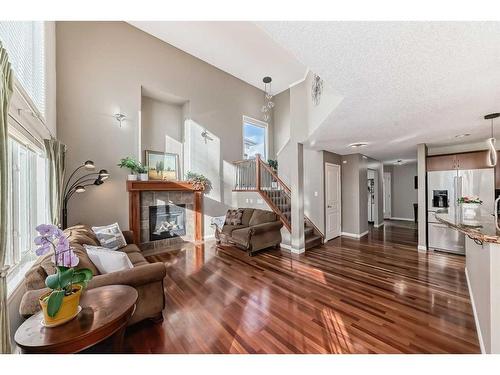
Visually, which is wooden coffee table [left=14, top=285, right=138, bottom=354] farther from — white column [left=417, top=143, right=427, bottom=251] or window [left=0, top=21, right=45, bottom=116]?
white column [left=417, top=143, right=427, bottom=251]

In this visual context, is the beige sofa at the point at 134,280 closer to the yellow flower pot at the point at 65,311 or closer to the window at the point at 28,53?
the yellow flower pot at the point at 65,311

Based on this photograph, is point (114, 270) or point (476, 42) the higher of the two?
point (476, 42)

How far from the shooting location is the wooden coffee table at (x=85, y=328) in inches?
43.9

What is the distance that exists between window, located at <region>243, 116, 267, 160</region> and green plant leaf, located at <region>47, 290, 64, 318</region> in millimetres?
6299

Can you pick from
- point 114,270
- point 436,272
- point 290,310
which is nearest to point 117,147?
point 114,270

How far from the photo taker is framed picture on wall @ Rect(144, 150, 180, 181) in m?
5.31

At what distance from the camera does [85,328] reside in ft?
3.96

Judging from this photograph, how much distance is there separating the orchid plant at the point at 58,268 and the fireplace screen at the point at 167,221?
4.02m

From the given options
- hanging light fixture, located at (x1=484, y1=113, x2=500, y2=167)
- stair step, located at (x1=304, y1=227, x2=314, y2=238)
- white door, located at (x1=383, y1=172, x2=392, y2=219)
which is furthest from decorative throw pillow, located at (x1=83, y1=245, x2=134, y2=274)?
white door, located at (x1=383, y1=172, x2=392, y2=219)

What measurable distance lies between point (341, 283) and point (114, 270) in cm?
296

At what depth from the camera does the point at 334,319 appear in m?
2.20

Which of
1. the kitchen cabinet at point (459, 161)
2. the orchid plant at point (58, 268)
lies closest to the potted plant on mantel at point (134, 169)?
the orchid plant at point (58, 268)
